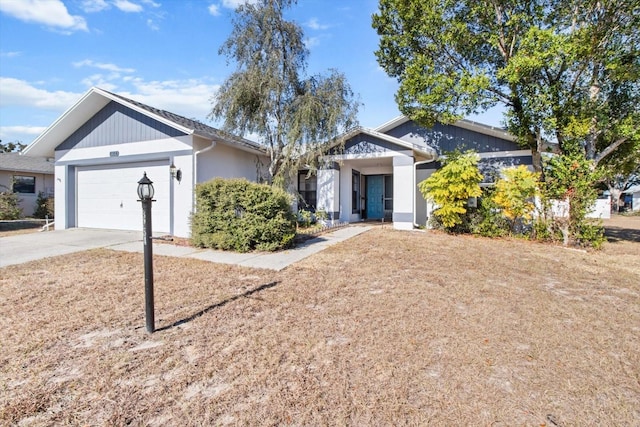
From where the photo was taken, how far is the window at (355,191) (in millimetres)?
14422

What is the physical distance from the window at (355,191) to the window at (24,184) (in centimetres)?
1863

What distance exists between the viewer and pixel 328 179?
1302cm

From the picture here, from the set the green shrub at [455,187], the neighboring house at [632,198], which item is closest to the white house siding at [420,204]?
the green shrub at [455,187]

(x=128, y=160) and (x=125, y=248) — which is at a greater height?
(x=128, y=160)

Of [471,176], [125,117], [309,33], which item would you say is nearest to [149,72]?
[125,117]

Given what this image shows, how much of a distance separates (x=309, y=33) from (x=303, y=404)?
11706 millimetres

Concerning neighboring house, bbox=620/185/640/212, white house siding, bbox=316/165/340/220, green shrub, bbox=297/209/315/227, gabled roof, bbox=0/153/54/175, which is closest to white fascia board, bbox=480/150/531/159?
white house siding, bbox=316/165/340/220

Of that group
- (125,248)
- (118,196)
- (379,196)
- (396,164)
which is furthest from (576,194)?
(118,196)

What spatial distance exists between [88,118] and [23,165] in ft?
36.1

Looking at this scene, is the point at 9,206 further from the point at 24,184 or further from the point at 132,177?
the point at 132,177

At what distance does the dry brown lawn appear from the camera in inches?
89.3

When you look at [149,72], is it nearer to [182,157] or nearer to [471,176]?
[182,157]

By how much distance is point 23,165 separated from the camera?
1828cm

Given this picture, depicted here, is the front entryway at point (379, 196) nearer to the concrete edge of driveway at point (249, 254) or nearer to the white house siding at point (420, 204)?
the white house siding at point (420, 204)
